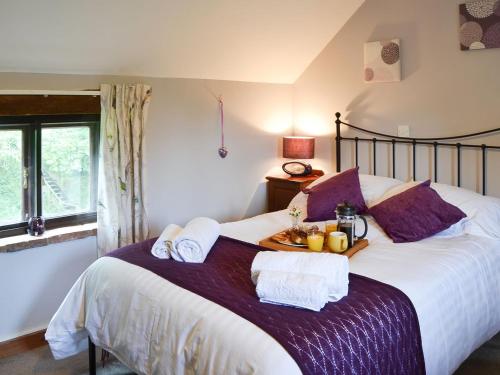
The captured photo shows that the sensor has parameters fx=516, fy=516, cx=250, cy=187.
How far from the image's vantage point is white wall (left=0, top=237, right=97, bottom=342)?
318 cm

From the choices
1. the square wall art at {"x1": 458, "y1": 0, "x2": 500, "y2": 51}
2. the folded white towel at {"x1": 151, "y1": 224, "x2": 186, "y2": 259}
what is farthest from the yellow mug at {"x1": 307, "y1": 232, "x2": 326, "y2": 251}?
the square wall art at {"x1": 458, "y1": 0, "x2": 500, "y2": 51}

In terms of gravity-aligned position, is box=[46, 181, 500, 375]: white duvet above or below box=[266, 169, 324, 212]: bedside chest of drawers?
below

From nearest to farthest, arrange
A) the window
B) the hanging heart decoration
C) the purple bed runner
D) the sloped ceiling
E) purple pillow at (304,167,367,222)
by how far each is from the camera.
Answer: the purple bed runner < the sloped ceiling < the window < purple pillow at (304,167,367,222) < the hanging heart decoration

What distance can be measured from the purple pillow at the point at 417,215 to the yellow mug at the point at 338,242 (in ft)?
1.52

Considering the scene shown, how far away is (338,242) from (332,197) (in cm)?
85

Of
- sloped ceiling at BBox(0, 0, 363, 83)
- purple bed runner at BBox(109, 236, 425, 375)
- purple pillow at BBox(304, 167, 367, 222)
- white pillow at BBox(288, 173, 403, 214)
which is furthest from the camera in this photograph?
white pillow at BBox(288, 173, 403, 214)

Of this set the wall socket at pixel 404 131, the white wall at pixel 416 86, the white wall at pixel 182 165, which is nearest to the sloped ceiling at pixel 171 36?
the white wall at pixel 182 165

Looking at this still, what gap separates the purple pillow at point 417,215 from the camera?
2.94 meters

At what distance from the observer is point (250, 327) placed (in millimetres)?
1847

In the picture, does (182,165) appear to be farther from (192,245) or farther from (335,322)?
(335,322)

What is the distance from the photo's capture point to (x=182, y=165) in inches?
157

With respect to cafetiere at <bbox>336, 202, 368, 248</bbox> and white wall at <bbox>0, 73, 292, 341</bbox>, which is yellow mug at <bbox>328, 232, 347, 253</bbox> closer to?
cafetiere at <bbox>336, 202, 368, 248</bbox>

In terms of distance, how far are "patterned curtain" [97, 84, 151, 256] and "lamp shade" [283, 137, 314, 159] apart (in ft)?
4.56

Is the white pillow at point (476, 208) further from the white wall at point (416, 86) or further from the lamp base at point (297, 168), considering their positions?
the lamp base at point (297, 168)
